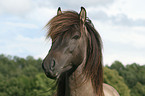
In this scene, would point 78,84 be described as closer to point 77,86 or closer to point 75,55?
point 77,86

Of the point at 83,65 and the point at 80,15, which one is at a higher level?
the point at 80,15

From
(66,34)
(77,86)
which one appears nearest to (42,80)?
(77,86)

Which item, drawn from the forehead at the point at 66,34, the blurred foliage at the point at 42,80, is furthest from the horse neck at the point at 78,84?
the blurred foliage at the point at 42,80

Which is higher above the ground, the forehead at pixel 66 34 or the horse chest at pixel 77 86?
the forehead at pixel 66 34

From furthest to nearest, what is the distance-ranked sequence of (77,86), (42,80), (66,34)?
(42,80) → (77,86) → (66,34)

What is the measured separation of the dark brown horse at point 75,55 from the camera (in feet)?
12.2

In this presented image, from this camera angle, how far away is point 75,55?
12.9 ft

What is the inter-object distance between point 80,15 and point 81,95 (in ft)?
4.98

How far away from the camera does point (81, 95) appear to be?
13.4ft

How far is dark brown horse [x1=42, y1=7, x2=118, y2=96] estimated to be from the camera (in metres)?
3.73

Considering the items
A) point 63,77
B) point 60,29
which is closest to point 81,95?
point 63,77

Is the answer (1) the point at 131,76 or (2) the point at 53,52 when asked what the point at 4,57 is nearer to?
(1) the point at 131,76

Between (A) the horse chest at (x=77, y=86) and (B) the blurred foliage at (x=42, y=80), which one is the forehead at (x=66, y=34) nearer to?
(A) the horse chest at (x=77, y=86)

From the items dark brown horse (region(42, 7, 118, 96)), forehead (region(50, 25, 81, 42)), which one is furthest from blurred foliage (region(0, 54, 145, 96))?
forehead (region(50, 25, 81, 42))
